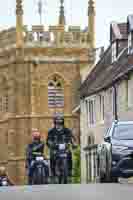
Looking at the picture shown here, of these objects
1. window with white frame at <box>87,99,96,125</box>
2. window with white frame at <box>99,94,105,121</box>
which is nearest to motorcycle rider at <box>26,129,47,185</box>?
window with white frame at <box>99,94,105,121</box>

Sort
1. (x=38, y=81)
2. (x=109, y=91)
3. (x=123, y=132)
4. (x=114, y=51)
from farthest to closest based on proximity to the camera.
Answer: (x=38, y=81) < (x=114, y=51) < (x=109, y=91) < (x=123, y=132)

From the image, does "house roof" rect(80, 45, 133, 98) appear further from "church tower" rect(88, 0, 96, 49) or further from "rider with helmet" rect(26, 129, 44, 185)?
"church tower" rect(88, 0, 96, 49)

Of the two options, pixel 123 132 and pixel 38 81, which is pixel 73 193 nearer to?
pixel 123 132

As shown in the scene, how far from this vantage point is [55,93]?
9100cm

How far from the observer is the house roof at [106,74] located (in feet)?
175

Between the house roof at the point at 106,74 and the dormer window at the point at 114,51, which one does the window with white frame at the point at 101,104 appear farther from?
the dormer window at the point at 114,51

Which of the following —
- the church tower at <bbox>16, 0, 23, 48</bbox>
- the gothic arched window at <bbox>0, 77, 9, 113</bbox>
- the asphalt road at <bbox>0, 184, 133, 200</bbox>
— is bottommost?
the asphalt road at <bbox>0, 184, 133, 200</bbox>

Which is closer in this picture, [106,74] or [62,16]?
[106,74]

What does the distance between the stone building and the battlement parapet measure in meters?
22.5

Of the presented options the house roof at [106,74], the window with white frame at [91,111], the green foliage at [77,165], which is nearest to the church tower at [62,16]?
the green foliage at [77,165]

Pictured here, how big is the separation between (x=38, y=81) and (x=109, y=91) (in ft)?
114

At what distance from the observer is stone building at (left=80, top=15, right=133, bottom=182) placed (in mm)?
51812

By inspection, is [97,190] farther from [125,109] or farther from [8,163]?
[8,163]

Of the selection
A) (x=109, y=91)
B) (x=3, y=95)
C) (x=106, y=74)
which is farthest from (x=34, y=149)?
(x=3, y=95)
